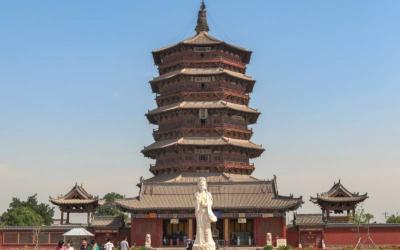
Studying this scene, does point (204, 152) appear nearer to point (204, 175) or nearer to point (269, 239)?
point (204, 175)

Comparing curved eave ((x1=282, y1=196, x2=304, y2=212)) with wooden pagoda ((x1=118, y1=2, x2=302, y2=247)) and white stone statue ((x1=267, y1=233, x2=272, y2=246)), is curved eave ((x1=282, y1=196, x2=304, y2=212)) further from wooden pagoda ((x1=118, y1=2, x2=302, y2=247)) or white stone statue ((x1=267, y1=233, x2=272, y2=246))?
white stone statue ((x1=267, y1=233, x2=272, y2=246))

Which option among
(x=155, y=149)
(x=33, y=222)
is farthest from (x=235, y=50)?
(x=33, y=222)

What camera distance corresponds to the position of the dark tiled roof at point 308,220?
41781mm

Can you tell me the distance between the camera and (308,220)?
42375mm

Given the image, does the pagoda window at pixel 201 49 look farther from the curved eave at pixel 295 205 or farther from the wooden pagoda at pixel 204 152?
the curved eave at pixel 295 205

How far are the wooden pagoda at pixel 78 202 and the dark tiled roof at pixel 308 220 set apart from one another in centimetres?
1470

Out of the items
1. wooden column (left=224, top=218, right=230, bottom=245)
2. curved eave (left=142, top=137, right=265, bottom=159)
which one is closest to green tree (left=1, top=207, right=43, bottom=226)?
curved eave (left=142, top=137, right=265, bottom=159)

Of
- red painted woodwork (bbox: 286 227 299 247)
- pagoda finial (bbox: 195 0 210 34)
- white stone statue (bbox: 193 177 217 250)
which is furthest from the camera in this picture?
pagoda finial (bbox: 195 0 210 34)

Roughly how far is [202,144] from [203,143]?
163mm

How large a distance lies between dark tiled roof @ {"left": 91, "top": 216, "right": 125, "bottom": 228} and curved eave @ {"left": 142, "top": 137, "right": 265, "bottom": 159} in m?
6.07

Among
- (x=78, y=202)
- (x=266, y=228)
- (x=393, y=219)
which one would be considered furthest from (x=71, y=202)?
(x=393, y=219)

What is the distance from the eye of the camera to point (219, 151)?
4575 cm

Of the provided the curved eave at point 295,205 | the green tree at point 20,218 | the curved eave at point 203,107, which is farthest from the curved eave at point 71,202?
the green tree at point 20,218

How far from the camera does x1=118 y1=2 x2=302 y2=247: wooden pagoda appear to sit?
136 feet
